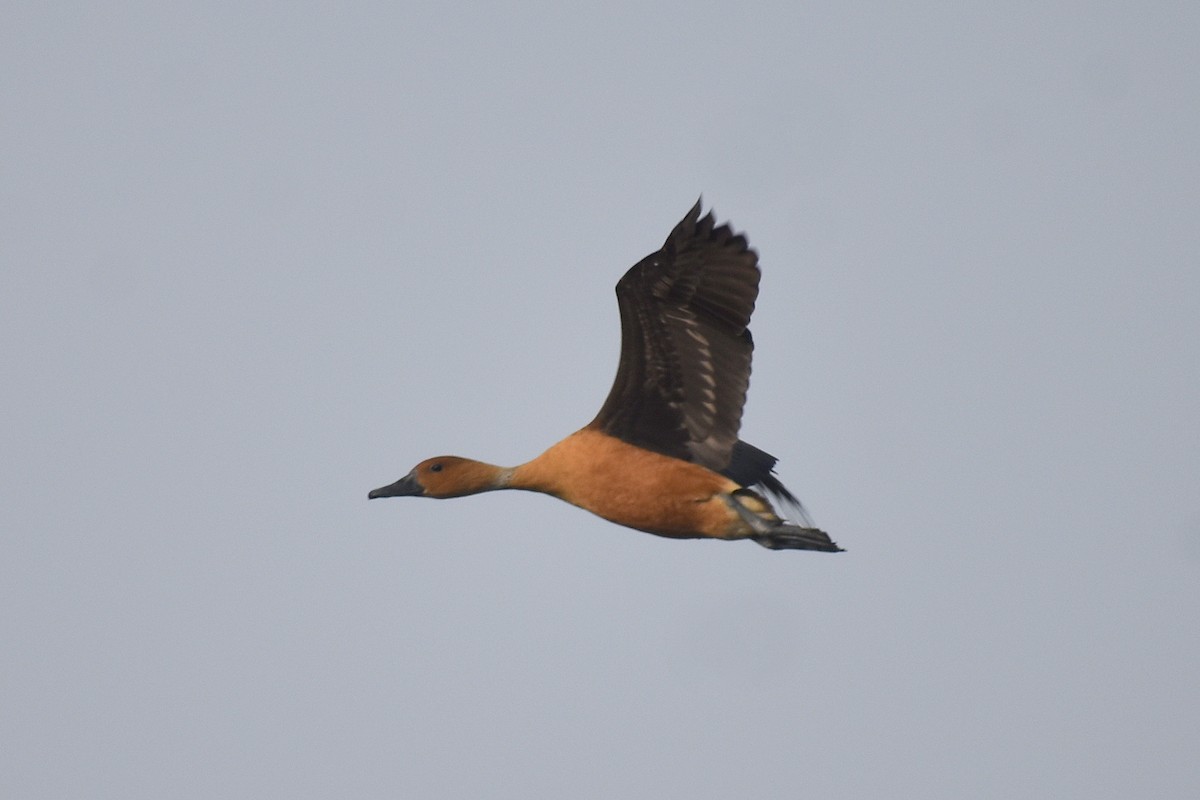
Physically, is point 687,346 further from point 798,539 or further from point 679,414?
point 798,539

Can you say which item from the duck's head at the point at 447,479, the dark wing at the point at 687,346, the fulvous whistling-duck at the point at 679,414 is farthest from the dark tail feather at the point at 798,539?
the duck's head at the point at 447,479

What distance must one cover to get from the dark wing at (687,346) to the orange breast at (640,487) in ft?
0.48

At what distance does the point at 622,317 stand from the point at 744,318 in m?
0.97

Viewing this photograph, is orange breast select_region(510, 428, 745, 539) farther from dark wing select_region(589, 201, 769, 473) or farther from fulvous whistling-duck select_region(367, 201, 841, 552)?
dark wing select_region(589, 201, 769, 473)

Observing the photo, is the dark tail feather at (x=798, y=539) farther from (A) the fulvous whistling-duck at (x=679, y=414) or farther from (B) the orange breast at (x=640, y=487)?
(B) the orange breast at (x=640, y=487)

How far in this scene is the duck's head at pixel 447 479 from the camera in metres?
14.1

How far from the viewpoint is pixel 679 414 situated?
13422 mm

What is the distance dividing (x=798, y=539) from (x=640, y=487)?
140 centimetres

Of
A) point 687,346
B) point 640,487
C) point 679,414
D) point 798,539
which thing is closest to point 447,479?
point 640,487

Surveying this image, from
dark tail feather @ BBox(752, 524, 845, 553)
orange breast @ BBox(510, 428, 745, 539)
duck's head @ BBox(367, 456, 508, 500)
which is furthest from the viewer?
duck's head @ BBox(367, 456, 508, 500)

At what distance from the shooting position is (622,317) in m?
13.0

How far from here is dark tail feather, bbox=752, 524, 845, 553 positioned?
12688mm

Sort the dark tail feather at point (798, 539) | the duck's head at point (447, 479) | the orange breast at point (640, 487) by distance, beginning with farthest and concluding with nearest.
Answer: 1. the duck's head at point (447, 479)
2. the orange breast at point (640, 487)
3. the dark tail feather at point (798, 539)

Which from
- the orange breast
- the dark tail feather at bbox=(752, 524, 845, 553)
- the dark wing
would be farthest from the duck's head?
the dark tail feather at bbox=(752, 524, 845, 553)
